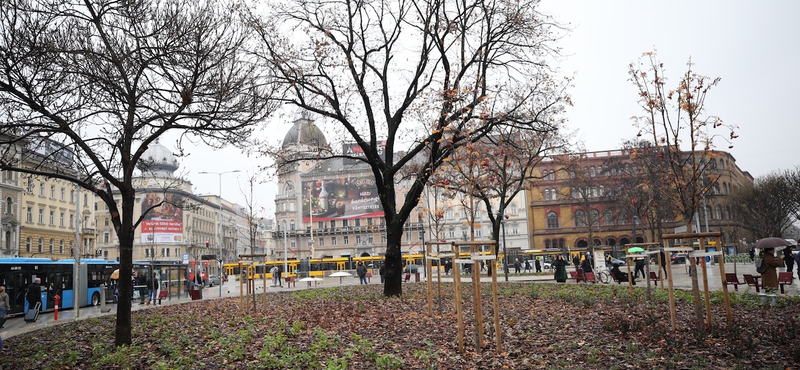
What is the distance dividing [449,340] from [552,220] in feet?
266

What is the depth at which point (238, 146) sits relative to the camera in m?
14.4

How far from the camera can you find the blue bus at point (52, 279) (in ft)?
84.1

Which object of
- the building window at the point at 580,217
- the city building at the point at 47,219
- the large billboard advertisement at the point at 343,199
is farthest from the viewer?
the large billboard advertisement at the point at 343,199

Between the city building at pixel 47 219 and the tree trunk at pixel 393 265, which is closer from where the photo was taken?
the tree trunk at pixel 393 265

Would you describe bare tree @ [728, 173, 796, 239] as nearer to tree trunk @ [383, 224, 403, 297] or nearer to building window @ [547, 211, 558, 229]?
building window @ [547, 211, 558, 229]

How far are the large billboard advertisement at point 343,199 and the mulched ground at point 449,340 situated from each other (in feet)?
232

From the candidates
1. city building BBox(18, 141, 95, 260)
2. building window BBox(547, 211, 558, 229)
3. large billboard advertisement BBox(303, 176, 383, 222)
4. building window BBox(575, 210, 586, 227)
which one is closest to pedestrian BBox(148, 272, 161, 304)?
city building BBox(18, 141, 95, 260)

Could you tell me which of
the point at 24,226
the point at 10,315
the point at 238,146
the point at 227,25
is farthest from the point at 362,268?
the point at 24,226

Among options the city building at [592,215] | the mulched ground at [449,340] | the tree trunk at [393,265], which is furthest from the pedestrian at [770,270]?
the city building at [592,215]

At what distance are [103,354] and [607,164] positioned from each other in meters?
69.2

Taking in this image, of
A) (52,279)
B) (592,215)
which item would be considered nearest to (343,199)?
(592,215)

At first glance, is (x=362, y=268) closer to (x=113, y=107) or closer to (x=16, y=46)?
(x=113, y=107)

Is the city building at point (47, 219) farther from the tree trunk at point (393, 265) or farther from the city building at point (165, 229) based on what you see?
the tree trunk at point (393, 265)

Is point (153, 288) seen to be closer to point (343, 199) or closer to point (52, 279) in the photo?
point (52, 279)
